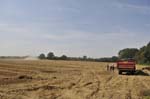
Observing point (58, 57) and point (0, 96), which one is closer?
point (0, 96)

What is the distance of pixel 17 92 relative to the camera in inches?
779

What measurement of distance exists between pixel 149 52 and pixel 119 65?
45961 mm

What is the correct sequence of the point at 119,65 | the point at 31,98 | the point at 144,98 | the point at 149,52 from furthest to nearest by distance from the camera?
the point at 149,52 < the point at 119,65 < the point at 144,98 < the point at 31,98

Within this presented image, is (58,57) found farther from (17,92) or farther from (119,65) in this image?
(17,92)

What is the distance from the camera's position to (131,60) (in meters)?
42.4

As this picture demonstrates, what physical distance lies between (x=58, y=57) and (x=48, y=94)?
107258 millimetres

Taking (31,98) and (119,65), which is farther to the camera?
(119,65)

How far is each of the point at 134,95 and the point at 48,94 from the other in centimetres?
475

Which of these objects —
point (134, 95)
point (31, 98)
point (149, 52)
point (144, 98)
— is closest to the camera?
point (31, 98)

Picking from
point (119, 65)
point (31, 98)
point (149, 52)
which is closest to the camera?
point (31, 98)

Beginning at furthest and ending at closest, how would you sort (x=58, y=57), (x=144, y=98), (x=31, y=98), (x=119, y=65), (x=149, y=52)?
(x=58, y=57) → (x=149, y=52) → (x=119, y=65) → (x=144, y=98) → (x=31, y=98)

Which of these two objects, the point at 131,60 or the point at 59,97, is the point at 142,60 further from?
the point at 59,97

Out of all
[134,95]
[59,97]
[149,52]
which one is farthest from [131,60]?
[149,52]

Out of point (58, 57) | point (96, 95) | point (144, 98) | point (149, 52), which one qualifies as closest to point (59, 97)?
point (96, 95)
